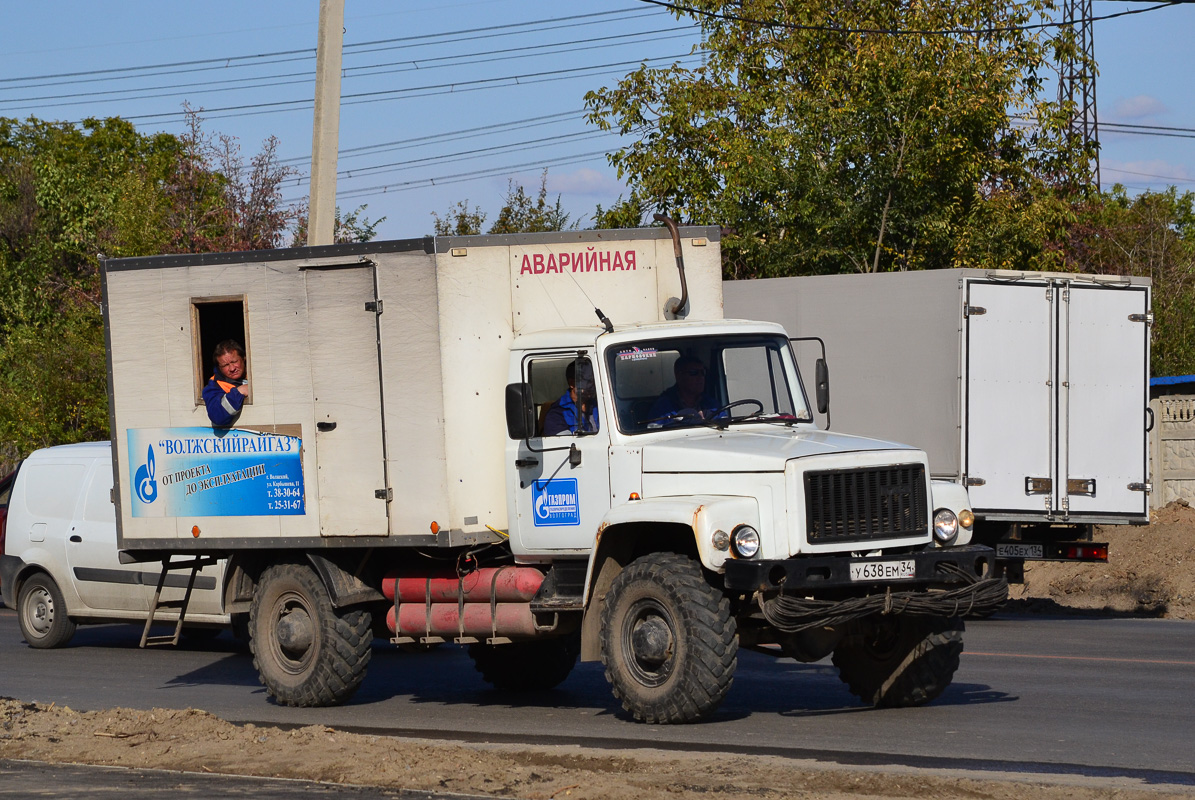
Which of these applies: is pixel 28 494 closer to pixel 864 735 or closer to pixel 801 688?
pixel 801 688

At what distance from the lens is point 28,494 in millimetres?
16422

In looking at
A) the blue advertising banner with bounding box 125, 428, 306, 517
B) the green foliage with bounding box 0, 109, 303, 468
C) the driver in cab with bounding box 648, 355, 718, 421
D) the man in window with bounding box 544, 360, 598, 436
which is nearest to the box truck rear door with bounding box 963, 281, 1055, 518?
the driver in cab with bounding box 648, 355, 718, 421

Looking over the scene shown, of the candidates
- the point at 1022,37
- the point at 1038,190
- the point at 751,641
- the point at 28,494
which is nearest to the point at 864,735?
the point at 751,641

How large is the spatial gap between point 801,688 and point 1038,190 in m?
14.8

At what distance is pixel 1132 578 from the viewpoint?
19.4m

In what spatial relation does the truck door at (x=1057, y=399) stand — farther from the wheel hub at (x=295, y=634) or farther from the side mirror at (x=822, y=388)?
the wheel hub at (x=295, y=634)

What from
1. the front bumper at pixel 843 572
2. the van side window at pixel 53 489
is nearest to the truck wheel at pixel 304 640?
the front bumper at pixel 843 572

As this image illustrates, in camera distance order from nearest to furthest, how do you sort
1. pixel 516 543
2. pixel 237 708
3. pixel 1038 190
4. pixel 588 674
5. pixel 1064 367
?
1. pixel 516 543
2. pixel 237 708
3. pixel 588 674
4. pixel 1064 367
5. pixel 1038 190

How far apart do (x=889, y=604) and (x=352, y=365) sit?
4.22 m

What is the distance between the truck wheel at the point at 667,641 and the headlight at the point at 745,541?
31 centimetres

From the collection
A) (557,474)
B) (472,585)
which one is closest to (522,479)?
(557,474)

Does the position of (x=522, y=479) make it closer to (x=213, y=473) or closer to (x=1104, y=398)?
(x=213, y=473)

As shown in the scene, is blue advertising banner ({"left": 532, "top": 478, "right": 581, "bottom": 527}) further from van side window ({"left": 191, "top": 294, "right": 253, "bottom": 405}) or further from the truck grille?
van side window ({"left": 191, "top": 294, "right": 253, "bottom": 405})

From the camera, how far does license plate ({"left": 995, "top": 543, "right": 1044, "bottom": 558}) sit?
15609mm
